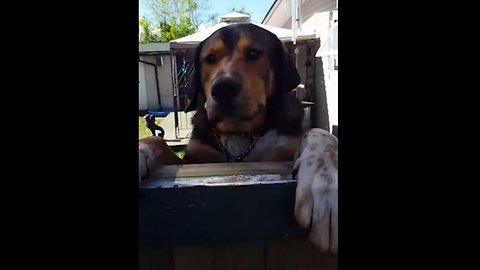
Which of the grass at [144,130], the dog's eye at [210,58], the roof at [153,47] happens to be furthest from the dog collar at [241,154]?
the roof at [153,47]

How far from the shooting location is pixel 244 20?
122 centimetres

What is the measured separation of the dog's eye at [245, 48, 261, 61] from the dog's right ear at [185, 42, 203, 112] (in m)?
0.18

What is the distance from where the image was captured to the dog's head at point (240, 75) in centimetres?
126

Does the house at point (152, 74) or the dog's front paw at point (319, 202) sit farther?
the house at point (152, 74)

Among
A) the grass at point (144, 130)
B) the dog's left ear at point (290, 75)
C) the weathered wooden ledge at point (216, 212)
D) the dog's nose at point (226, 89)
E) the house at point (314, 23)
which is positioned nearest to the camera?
the weathered wooden ledge at point (216, 212)

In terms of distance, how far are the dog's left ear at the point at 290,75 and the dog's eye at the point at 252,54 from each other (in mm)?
139

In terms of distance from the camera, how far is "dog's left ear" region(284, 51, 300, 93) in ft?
4.65

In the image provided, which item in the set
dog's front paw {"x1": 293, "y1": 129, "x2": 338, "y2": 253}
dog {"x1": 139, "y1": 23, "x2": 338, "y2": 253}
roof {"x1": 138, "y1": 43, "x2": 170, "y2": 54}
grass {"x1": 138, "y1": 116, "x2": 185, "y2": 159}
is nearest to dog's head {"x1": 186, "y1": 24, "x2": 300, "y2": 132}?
dog {"x1": 139, "y1": 23, "x2": 338, "y2": 253}

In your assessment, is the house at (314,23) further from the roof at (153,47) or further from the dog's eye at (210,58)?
the roof at (153,47)

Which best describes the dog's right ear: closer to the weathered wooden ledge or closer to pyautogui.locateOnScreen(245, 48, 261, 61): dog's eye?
pyautogui.locateOnScreen(245, 48, 261, 61): dog's eye

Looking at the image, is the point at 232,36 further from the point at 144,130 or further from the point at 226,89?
the point at 144,130
